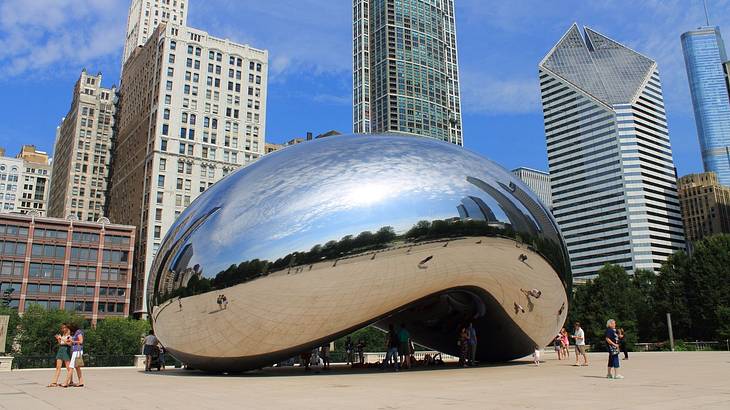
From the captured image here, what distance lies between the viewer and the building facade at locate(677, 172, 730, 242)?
174375mm

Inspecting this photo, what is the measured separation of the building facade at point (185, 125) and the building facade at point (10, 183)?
6714cm

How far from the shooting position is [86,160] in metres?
128

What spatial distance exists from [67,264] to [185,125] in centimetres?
2913

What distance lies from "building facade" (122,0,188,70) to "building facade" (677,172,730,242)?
524 ft

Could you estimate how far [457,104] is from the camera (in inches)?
7106

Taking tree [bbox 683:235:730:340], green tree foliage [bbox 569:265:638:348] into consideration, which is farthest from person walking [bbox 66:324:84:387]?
green tree foliage [bbox 569:265:638:348]

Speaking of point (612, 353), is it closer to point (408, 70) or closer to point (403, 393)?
point (403, 393)

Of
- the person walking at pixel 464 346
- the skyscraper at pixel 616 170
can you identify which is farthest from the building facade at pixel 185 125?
the skyscraper at pixel 616 170

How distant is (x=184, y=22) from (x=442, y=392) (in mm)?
177373

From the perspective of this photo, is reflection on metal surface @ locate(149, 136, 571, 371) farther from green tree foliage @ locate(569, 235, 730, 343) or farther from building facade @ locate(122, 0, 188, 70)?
building facade @ locate(122, 0, 188, 70)

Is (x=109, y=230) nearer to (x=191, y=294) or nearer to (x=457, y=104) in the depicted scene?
(x=191, y=294)

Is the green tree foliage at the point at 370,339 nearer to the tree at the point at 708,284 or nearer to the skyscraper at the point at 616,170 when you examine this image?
the tree at the point at 708,284

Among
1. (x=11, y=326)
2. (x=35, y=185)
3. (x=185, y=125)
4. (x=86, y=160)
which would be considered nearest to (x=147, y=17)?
(x=86, y=160)

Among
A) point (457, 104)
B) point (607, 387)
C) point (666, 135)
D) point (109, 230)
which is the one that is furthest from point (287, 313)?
point (666, 135)
